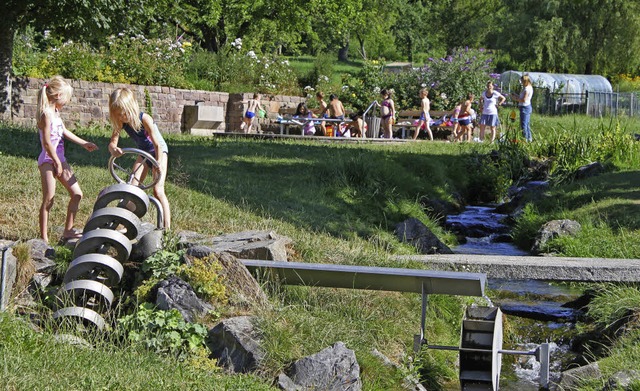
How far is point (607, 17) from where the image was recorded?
44719mm

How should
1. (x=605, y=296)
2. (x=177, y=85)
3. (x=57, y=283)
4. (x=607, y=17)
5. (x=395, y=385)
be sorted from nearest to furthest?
(x=395, y=385), (x=57, y=283), (x=605, y=296), (x=177, y=85), (x=607, y=17)

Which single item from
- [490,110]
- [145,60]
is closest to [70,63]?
[145,60]

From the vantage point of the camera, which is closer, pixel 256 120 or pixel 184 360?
pixel 184 360

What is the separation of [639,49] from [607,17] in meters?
2.24

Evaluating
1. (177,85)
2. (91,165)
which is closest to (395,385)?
(91,165)

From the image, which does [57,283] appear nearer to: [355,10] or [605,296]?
[605,296]

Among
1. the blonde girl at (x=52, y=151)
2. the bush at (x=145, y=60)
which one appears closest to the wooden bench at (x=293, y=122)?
the bush at (x=145, y=60)

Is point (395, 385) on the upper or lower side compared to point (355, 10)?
lower

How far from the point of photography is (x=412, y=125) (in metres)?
27.3

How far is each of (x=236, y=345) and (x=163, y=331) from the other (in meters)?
0.53

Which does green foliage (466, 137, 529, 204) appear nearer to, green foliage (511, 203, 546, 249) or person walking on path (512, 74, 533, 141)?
person walking on path (512, 74, 533, 141)

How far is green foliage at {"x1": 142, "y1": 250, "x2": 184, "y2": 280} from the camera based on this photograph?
7.93 metres

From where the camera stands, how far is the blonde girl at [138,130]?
348 inches

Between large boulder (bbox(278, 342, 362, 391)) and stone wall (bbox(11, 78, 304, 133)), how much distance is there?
14907 millimetres
